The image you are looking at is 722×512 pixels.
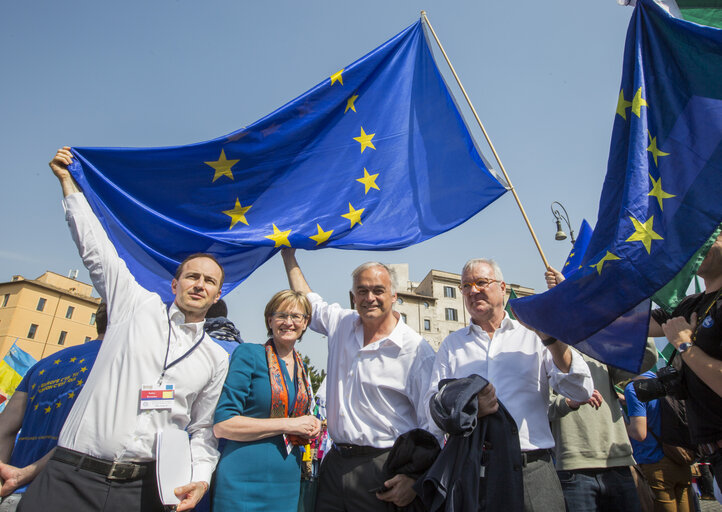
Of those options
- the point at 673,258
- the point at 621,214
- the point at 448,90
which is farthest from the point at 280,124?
the point at 673,258

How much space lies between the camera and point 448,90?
18.2 feet

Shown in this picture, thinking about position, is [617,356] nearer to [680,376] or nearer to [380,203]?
[680,376]

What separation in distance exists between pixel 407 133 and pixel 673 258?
334 centimetres

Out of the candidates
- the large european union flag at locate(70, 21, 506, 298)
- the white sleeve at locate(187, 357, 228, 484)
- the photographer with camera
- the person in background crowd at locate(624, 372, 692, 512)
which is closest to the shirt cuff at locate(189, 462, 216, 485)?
the white sleeve at locate(187, 357, 228, 484)

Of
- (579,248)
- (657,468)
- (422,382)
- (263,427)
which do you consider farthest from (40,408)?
(657,468)

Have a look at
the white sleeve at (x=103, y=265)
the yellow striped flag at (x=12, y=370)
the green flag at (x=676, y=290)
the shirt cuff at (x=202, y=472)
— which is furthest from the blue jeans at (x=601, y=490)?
the yellow striped flag at (x=12, y=370)

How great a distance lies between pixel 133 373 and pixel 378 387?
1591mm

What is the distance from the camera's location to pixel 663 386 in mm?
3098

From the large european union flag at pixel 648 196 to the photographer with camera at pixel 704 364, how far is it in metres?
0.31

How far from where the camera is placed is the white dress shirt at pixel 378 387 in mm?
3275

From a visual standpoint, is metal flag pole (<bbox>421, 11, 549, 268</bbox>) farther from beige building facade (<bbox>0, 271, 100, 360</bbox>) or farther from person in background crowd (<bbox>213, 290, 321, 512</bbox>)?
beige building facade (<bbox>0, 271, 100, 360</bbox>)

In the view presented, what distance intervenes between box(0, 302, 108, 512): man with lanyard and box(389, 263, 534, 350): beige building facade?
39751 millimetres

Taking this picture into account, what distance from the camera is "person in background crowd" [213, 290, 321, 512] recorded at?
3041mm

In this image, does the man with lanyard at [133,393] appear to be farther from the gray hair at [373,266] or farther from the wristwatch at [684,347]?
the wristwatch at [684,347]
